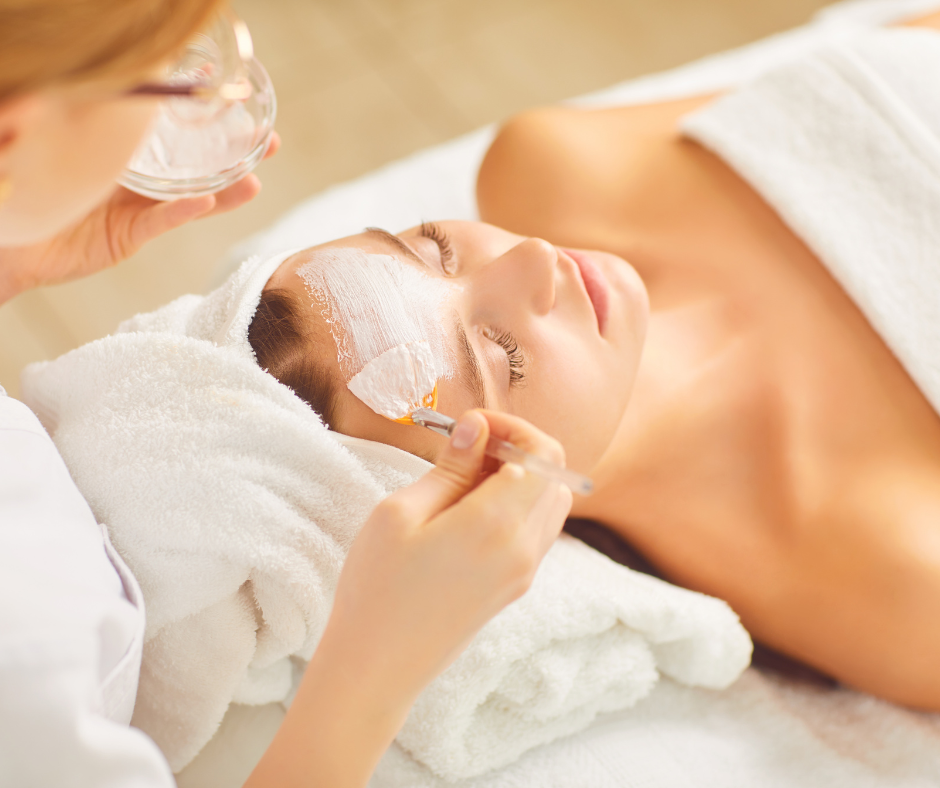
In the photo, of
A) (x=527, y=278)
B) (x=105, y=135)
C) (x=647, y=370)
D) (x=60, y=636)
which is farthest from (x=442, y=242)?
(x=60, y=636)

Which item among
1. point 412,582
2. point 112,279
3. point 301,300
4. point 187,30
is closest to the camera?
point 187,30

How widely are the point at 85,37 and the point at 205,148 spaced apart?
0.42 m

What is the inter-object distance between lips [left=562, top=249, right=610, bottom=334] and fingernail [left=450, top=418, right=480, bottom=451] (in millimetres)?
392

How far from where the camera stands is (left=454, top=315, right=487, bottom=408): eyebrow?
2.90 ft

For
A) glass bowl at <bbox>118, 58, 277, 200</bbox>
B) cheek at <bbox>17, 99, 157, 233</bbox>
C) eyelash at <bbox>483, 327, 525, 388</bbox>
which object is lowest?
eyelash at <bbox>483, 327, 525, 388</bbox>

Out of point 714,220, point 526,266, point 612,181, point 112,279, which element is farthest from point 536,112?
point 112,279

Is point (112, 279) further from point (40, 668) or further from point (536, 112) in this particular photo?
point (40, 668)

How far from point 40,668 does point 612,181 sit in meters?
1.07

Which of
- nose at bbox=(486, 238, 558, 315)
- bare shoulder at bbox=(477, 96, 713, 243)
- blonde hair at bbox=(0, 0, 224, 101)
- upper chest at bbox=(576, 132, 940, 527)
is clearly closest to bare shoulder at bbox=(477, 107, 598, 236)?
bare shoulder at bbox=(477, 96, 713, 243)

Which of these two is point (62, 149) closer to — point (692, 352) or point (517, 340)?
point (517, 340)

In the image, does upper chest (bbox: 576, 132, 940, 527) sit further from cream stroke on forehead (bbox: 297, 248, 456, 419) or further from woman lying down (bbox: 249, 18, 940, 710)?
cream stroke on forehead (bbox: 297, 248, 456, 419)

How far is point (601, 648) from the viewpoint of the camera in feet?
3.23

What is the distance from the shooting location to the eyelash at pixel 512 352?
36.0 inches

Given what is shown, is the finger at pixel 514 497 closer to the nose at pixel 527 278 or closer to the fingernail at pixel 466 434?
the fingernail at pixel 466 434
